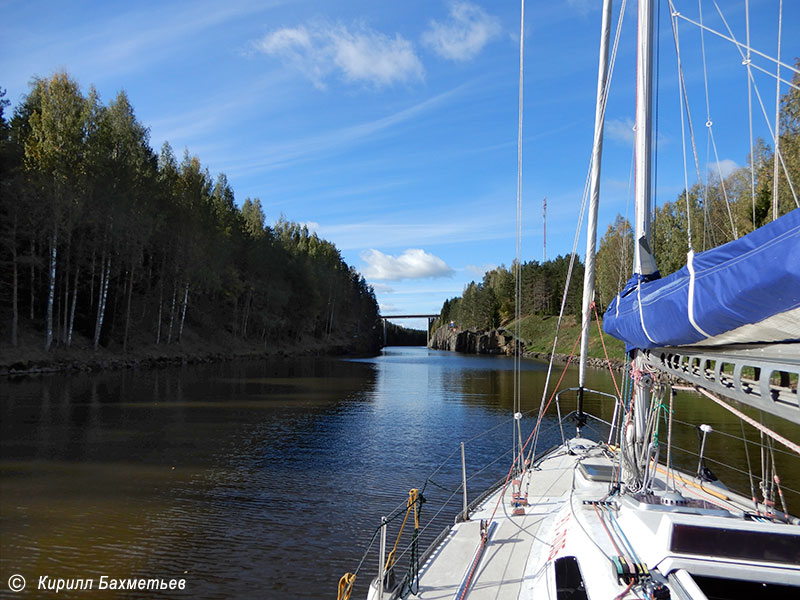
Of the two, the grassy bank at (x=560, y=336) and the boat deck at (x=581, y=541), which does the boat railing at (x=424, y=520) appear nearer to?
the boat deck at (x=581, y=541)

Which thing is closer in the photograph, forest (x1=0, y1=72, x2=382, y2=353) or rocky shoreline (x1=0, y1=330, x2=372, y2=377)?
rocky shoreline (x1=0, y1=330, x2=372, y2=377)

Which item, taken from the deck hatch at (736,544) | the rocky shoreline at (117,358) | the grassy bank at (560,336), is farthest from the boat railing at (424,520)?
the grassy bank at (560,336)

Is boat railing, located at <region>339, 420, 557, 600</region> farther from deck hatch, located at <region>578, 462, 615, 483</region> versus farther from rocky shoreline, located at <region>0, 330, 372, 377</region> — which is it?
rocky shoreline, located at <region>0, 330, 372, 377</region>

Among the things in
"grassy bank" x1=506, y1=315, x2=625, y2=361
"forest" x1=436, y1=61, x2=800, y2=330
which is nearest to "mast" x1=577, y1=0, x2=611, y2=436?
"forest" x1=436, y1=61, x2=800, y2=330

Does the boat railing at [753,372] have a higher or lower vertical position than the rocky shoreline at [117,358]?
higher

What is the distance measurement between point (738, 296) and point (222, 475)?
15.0m

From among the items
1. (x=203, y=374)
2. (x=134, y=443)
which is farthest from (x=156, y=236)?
(x=134, y=443)

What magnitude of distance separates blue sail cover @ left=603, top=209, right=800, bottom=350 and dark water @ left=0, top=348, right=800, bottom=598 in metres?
7.33

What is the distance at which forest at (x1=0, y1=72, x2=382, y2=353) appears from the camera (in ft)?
123

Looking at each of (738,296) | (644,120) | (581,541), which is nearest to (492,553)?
(581,541)

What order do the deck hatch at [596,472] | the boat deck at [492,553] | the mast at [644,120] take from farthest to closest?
1. the deck hatch at [596,472]
2. the mast at [644,120]
3. the boat deck at [492,553]

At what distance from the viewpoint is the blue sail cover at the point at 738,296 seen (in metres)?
3.44

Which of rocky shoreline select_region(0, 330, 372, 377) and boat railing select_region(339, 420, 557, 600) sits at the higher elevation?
rocky shoreline select_region(0, 330, 372, 377)

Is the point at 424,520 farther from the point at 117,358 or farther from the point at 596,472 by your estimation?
the point at 117,358
